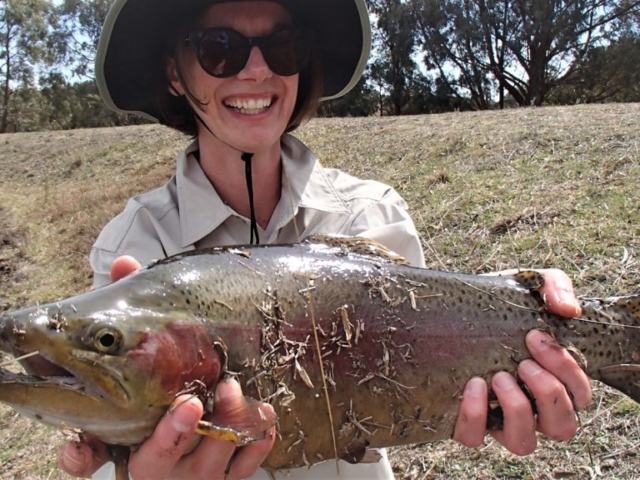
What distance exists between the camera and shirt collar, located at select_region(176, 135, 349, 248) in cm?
306

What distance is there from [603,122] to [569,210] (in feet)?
13.4

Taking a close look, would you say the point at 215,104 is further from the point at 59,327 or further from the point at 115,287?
the point at 59,327

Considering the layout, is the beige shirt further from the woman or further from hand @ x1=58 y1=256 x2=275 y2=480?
hand @ x1=58 y1=256 x2=275 y2=480

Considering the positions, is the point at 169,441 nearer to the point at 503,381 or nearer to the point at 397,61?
the point at 503,381

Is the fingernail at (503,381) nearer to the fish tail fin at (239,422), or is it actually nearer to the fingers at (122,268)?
the fish tail fin at (239,422)

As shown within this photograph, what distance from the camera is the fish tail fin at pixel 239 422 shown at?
207cm

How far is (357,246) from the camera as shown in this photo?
279 cm

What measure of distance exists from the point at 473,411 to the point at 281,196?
1.46m

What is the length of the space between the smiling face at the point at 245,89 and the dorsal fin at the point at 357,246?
60cm

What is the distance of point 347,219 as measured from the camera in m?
3.30

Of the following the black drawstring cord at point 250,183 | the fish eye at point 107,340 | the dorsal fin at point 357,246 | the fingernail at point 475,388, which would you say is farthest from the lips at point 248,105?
the fingernail at point 475,388

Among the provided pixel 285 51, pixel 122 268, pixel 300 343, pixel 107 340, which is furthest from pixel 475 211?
pixel 107 340

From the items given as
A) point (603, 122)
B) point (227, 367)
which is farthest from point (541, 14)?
point (227, 367)

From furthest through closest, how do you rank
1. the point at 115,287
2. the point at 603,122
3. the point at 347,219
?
the point at 603,122 → the point at 347,219 → the point at 115,287
